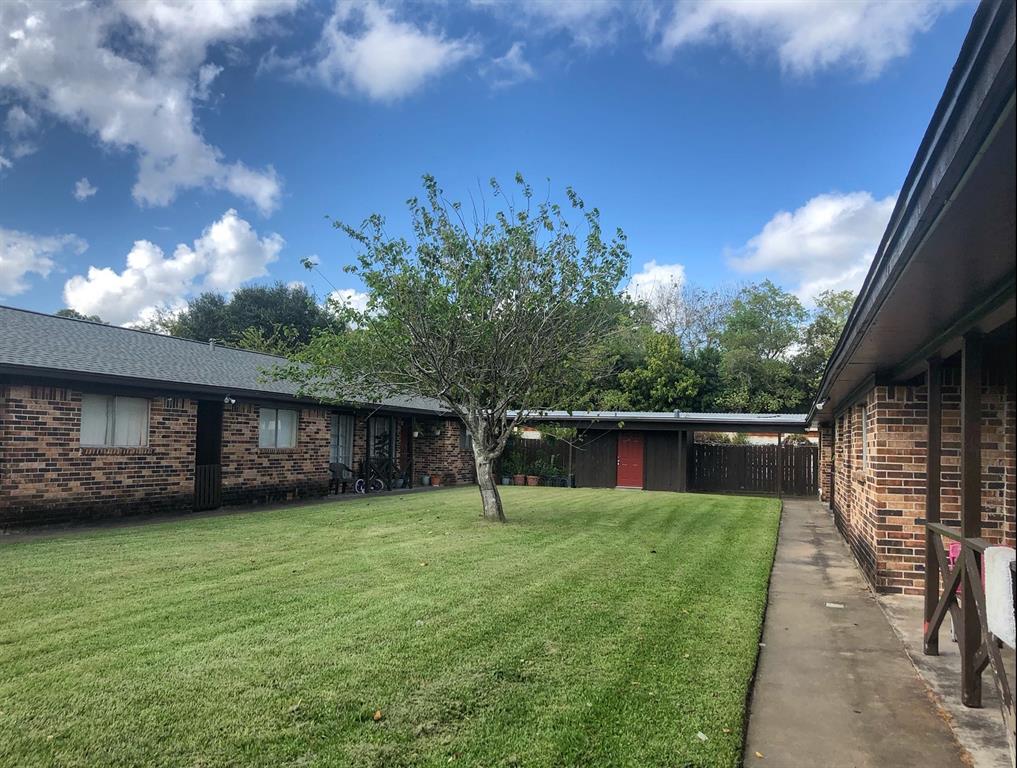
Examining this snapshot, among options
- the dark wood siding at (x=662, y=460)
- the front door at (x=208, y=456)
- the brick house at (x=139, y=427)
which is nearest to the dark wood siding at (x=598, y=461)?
the dark wood siding at (x=662, y=460)

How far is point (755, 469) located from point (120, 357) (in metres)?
17.9

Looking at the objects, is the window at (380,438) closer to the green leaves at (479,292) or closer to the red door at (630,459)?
the red door at (630,459)

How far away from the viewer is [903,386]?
7.12 meters

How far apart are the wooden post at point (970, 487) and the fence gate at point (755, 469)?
56.7ft

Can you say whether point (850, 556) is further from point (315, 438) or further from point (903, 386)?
point (315, 438)

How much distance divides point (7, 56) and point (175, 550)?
10.1m

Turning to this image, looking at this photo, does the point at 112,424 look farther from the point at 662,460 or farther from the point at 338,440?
the point at 662,460

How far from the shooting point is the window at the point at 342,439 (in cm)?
1844

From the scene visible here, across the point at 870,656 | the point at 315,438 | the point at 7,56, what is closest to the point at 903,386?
the point at 870,656

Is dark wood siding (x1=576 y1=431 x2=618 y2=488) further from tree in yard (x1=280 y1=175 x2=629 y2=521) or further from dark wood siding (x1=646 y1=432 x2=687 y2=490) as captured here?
tree in yard (x1=280 y1=175 x2=629 y2=521)

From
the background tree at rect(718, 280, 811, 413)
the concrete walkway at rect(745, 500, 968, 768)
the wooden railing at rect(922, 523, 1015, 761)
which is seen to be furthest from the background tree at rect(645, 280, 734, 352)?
the wooden railing at rect(922, 523, 1015, 761)

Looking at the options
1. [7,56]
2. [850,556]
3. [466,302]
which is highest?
[7,56]

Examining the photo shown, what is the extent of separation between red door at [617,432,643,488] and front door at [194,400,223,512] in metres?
13.0

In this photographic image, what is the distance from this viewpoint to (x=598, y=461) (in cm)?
2281
